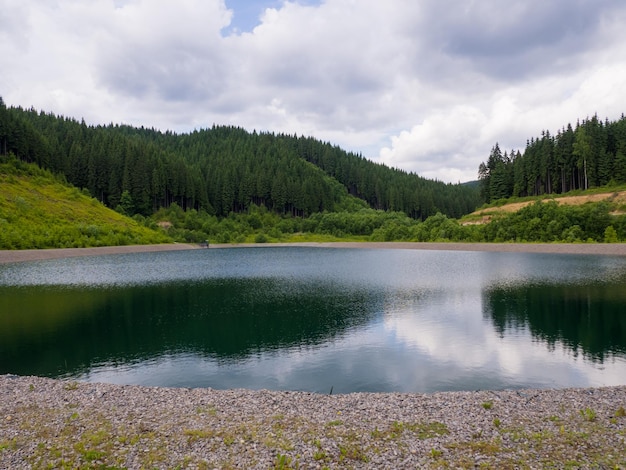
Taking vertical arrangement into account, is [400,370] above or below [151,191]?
below

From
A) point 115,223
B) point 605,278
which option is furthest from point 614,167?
point 115,223

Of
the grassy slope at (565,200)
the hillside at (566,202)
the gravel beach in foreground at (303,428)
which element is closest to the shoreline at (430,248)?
the hillside at (566,202)

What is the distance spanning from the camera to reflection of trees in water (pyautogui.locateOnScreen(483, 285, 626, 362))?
2495 cm

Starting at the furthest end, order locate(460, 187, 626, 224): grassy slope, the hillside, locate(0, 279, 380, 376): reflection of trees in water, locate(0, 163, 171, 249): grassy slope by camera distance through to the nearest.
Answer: locate(460, 187, 626, 224): grassy slope < the hillside < locate(0, 163, 171, 249): grassy slope < locate(0, 279, 380, 376): reflection of trees in water

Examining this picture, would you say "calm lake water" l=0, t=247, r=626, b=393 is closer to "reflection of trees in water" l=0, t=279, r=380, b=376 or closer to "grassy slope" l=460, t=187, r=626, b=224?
"reflection of trees in water" l=0, t=279, r=380, b=376

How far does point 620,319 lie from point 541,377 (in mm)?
16039

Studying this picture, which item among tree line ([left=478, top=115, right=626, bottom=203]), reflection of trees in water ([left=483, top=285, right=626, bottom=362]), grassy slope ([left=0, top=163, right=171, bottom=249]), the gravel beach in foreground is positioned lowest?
reflection of trees in water ([left=483, top=285, right=626, bottom=362])

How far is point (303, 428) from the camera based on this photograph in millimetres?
12586

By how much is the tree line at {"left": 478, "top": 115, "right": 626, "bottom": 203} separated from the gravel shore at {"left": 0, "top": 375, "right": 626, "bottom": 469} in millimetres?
131311

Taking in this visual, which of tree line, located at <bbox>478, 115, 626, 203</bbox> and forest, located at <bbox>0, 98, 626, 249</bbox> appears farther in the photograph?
tree line, located at <bbox>478, 115, 626, 203</bbox>

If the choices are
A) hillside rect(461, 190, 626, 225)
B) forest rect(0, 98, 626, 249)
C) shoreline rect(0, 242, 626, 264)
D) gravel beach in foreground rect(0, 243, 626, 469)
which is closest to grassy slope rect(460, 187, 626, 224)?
hillside rect(461, 190, 626, 225)

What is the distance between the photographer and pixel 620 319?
2995cm

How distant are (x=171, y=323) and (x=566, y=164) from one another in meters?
140

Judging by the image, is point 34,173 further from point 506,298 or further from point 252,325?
point 506,298
